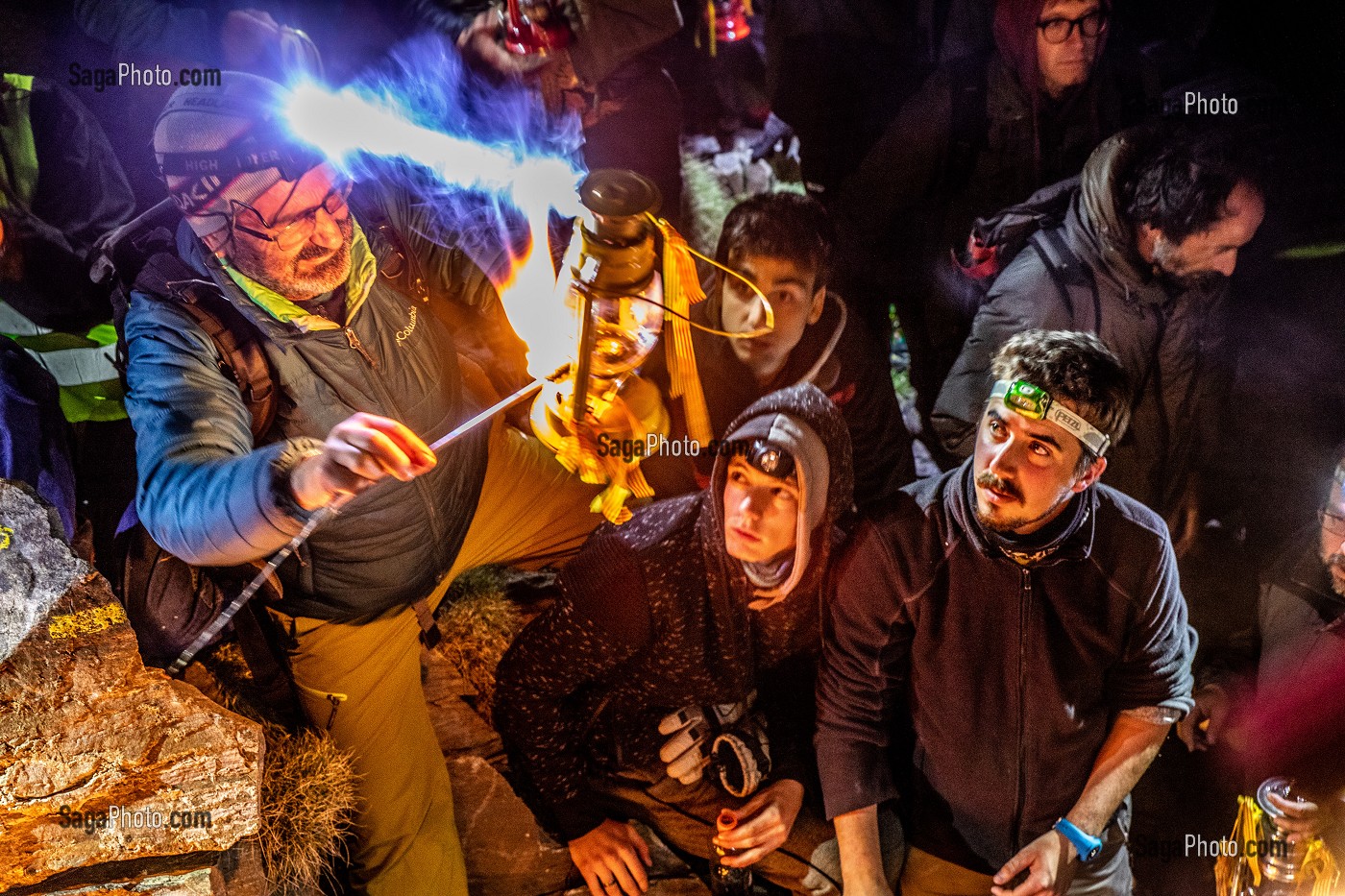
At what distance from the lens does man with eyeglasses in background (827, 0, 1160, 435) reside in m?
3.40

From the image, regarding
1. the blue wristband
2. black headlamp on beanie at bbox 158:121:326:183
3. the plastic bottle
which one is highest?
black headlamp on beanie at bbox 158:121:326:183

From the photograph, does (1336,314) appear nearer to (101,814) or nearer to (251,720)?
(251,720)

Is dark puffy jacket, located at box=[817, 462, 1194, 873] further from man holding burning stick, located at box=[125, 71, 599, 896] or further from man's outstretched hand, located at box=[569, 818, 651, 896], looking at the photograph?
man holding burning stick, located at box=[125, 71, 599, 896]

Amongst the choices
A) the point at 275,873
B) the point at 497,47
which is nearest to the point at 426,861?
the point at 275,873

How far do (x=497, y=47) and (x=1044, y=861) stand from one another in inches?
130

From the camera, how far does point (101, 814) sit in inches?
127

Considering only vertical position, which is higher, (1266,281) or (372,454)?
(1266,281)

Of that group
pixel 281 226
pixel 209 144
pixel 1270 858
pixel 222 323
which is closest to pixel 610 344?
pixel 281 226

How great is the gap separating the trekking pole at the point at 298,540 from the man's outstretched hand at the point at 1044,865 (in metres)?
2.30

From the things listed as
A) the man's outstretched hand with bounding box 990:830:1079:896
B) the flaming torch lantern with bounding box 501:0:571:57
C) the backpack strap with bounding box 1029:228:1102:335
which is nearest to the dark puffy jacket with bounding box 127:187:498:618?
the flaming torch lantern with bounding box 501:0:571:57

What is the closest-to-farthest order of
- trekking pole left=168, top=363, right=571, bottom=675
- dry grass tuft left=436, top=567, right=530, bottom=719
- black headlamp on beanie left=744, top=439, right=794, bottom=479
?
trekking pole left=168, top=363, right=571, bottom=675 → black headlamp on beanie left=744, top=439, right=794, bottom=479 → dry grass tuft left=436, top=567, right=530, bottom=719

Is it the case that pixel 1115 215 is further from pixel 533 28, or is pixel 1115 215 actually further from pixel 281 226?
pixel 281 226

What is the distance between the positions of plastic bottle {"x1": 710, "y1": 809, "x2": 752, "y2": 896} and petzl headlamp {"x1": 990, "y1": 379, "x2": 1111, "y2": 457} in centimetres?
179

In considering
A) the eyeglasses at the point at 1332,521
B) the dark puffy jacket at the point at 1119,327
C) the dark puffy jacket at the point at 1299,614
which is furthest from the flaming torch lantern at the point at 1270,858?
the dark puffy jacket at the point at 1119,327
